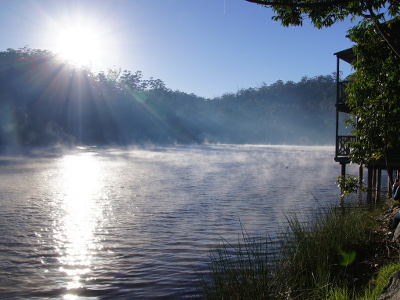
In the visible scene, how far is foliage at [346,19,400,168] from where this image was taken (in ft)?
32.6

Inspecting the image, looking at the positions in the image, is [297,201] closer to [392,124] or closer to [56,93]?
[392,124]

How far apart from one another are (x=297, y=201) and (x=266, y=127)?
126 metres

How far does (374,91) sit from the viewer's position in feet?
33.8

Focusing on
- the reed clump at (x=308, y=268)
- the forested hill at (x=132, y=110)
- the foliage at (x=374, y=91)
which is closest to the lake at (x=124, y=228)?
the reed clump at (x=308, y=268)

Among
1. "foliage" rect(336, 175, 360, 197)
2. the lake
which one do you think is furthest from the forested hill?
"foliage" rect(336, 175, 360, 197)

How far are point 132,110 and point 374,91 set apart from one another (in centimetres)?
8343

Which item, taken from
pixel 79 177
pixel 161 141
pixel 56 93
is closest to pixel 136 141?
pixel 161 141

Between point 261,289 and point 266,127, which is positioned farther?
point 266,127

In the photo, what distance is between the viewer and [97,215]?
1479 centimetres

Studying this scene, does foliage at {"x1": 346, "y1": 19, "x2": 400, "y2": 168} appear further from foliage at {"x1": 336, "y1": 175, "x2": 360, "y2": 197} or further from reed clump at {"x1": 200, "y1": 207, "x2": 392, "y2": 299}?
reed clump at {"x1": 200, "y1": 207, "x2": 392, "y2": 299}

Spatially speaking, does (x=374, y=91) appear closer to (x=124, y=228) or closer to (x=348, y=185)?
(x=348, y=185)

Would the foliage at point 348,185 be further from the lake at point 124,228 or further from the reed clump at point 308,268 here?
the reed clump at point 308,268

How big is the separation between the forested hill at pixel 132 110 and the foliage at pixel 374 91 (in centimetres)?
5492

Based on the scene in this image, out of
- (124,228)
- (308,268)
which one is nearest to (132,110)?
(124,228)
